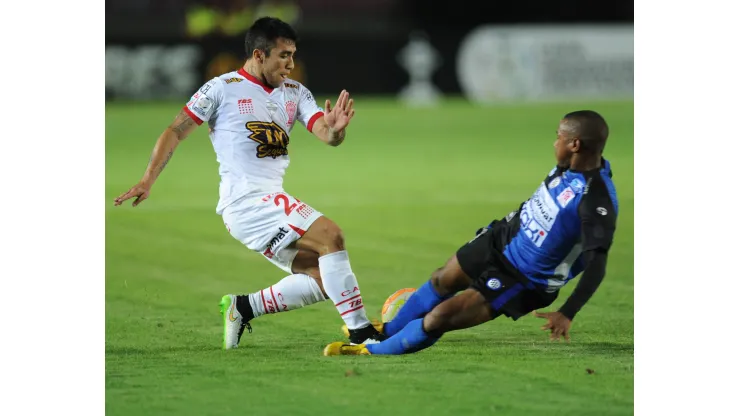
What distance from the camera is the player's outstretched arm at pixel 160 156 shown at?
629cm

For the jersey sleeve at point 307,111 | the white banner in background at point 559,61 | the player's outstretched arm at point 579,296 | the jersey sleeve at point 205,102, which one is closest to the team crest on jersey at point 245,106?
the jersey sleeve at point 205,102

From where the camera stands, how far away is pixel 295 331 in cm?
710

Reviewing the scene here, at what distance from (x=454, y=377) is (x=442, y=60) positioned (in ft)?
72.6

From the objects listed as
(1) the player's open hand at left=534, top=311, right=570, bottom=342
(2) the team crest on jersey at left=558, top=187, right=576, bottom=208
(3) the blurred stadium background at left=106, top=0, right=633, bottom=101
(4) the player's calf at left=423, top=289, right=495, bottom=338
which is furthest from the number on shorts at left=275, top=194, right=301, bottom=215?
(3) the blurred stadium background at left=106, top=0, right=633, bottom=101

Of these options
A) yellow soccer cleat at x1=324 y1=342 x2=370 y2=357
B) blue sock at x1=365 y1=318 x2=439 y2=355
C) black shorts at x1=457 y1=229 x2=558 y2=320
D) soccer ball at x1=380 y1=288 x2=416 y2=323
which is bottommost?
yellow soccer cleat at x1=324 y1=342 x2=370 y2=357

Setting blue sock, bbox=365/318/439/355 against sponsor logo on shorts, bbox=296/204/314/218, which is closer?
blue sock, bbox=365/318/439/355

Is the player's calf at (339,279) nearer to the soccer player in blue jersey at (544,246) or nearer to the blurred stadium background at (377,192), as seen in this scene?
the soccer player in blue jersey at (544,246)

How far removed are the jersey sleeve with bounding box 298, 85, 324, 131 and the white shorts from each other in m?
0.53

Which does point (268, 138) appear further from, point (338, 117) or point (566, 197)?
point (566, 197)

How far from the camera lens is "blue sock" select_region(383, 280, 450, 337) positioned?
260 inches

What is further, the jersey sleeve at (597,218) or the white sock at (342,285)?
the white sock at (342,285)

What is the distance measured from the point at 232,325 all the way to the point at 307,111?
53.3 inches

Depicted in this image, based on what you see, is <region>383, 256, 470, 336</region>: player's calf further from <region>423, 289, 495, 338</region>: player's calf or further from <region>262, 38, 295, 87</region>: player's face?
<region>262, 38, 295, 87</region>: player's face

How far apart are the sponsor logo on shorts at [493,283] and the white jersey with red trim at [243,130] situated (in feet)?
4.61
